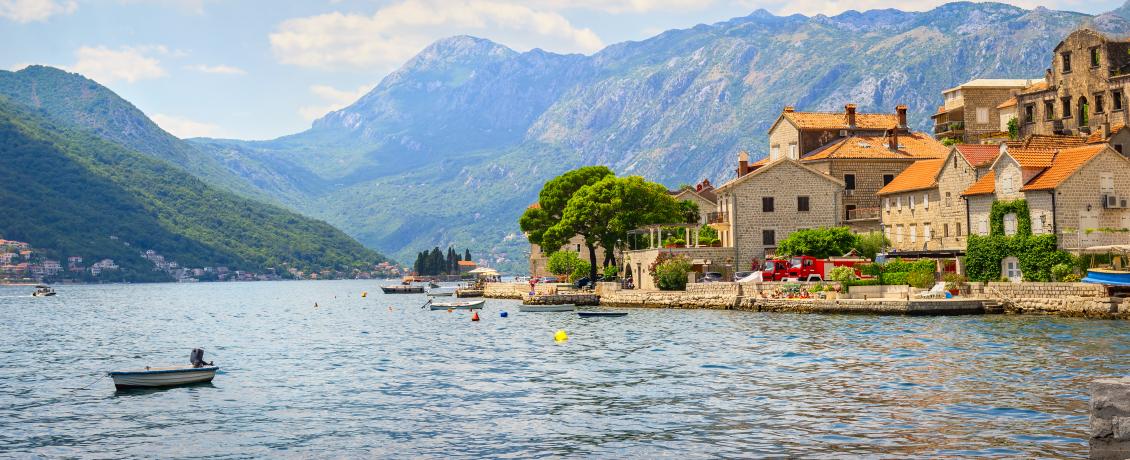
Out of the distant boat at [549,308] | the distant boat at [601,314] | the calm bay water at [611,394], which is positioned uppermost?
the distant boat at [549,308]

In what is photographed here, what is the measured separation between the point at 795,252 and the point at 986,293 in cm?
2291

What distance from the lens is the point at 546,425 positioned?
30734 millimetres

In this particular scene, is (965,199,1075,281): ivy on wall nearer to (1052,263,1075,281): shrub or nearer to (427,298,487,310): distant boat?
(1052,263,1075,281): shrub

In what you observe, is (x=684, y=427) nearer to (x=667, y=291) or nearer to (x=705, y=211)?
(x=667, y=291)

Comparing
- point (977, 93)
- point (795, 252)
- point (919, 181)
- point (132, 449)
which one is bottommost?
point (132, 449)

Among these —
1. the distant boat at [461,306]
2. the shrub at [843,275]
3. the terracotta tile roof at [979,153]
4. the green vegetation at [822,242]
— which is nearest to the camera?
the shrub at [843,275]

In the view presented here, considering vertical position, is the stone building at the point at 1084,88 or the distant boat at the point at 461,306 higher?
the stone building at the point at 1084,88

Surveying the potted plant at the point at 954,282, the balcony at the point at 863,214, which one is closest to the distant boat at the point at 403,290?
the balcony at the point at 863,214

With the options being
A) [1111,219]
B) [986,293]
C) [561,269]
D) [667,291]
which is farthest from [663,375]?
[561,269]

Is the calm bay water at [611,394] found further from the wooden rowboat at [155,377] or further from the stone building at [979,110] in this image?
the stone building at [979,110]

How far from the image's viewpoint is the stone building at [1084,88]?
91.6 m

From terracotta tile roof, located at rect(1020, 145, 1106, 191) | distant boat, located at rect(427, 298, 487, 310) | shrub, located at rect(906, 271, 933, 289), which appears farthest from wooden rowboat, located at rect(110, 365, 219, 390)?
distant boat, located at rect(427, 298, 487, 310)

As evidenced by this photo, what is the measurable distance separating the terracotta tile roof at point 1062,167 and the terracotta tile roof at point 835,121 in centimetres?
4042

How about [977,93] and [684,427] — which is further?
[977,93]
